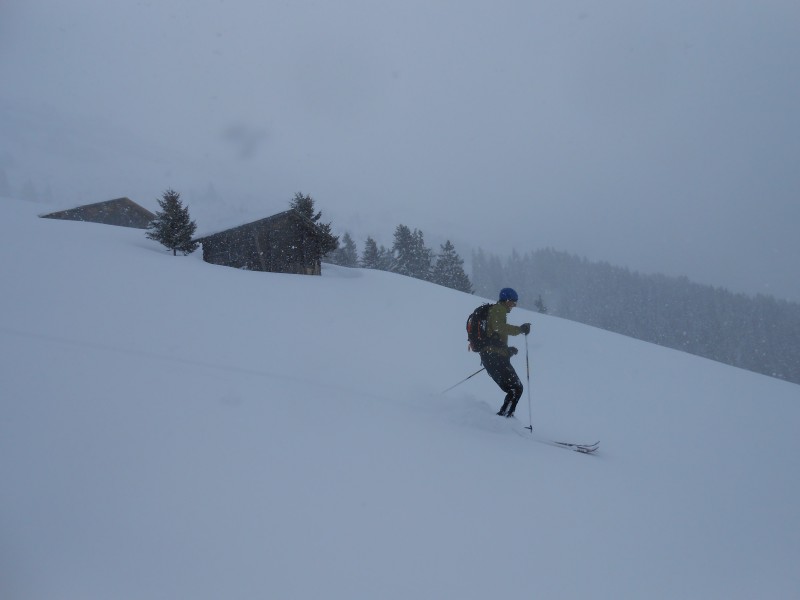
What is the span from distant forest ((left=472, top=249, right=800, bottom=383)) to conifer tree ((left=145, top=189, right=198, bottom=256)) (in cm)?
4807

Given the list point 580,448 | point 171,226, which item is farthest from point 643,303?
point 580,448

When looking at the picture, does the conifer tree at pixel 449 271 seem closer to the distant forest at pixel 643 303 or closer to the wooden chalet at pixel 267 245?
the distant forest at pixel 643 303

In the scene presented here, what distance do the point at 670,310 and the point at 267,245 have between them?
394ft

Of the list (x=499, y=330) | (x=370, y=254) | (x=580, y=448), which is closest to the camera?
(x=580, y=448)

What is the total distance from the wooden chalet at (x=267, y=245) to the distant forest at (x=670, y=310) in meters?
42.1

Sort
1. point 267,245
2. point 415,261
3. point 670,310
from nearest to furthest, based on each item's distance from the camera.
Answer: point 267,245 → point 415,261 → point 670,310

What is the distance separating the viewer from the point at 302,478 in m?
3.03

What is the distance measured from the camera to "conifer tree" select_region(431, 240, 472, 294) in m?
46.0

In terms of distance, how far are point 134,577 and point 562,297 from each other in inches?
6283

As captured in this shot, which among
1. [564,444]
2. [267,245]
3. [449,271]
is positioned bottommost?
[564,444]

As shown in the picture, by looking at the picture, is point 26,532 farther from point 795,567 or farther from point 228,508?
point 795,567

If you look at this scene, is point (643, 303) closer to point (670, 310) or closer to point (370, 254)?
point (670, 310)

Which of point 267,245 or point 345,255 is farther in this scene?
point 345,255

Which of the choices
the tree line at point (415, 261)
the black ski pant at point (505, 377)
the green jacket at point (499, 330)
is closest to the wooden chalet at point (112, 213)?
the tree line at point (415, 261)
